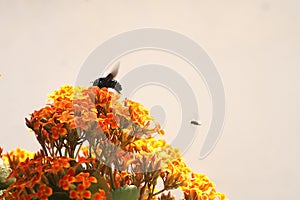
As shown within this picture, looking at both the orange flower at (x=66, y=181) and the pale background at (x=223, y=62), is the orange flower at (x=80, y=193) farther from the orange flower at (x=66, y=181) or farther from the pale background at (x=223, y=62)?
the pale background at (x=223, y=62)

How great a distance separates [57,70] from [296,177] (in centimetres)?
115

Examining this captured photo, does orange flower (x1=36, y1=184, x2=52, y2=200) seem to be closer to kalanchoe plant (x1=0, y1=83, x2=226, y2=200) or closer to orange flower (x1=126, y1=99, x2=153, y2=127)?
kalanchoe plant (x1=0, y1=83, x2=226, y2=200)

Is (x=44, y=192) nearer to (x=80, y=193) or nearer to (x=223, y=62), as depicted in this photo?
(x=80, y=193)

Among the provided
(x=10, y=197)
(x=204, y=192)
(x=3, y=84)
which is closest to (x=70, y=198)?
(x=10, y=197)

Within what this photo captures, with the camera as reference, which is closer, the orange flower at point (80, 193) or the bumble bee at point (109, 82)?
the orange flower at point (80, 193)

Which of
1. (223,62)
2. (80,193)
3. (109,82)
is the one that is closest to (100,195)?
(80,193)

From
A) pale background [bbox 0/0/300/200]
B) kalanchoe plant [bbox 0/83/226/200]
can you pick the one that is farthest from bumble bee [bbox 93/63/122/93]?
pale background [bbox 0/0/300/200]

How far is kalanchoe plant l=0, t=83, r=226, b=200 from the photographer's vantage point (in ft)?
1.42

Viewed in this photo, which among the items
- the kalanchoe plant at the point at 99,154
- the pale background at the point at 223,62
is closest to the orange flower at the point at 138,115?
the kalanchoe plant at the point at 99,154

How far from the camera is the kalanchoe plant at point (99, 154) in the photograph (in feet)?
1.42

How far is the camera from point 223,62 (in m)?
1.90

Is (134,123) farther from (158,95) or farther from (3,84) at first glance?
(3,84)

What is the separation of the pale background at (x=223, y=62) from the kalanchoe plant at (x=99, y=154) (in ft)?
4.48

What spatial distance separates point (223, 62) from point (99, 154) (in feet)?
4.86
